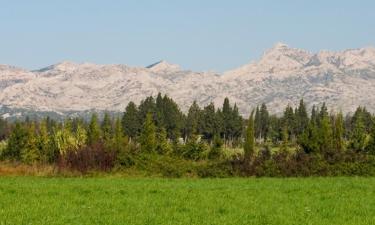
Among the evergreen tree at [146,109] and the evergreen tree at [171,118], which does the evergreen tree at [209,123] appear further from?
the evergreen tree at [146,109]

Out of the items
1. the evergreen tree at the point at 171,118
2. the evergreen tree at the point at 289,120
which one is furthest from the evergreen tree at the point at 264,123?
the evergreen tree at the point at 171,118

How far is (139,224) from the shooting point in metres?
16.1

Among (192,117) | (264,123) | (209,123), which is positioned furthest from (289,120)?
(192,117)

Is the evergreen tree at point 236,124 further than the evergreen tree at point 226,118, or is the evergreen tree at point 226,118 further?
the evergreen tree at point 236,124

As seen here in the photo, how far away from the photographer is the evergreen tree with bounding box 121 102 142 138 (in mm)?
149250

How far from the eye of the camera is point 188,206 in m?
19.8

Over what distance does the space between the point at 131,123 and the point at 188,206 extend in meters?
131

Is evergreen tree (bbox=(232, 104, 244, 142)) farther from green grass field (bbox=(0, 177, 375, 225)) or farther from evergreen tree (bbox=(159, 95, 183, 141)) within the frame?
green grass field (bbox=(0, 177, 375, 225))

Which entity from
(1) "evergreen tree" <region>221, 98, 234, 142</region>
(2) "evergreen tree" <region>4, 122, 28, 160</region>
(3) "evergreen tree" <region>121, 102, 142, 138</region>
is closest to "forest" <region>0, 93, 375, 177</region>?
(3) "evergreen tree" <region>121, 102, 142, 138</region>

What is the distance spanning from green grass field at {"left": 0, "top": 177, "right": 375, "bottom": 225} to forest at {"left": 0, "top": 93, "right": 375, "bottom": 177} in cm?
1583

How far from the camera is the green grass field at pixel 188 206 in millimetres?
16906

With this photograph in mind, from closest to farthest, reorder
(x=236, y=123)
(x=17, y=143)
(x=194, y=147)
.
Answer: (x=194, y=147), (x=17, y=143), (x=236, y=123)

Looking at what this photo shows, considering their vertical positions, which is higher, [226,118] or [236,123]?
[226,118]

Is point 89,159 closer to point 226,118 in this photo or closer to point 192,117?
point 226,118
